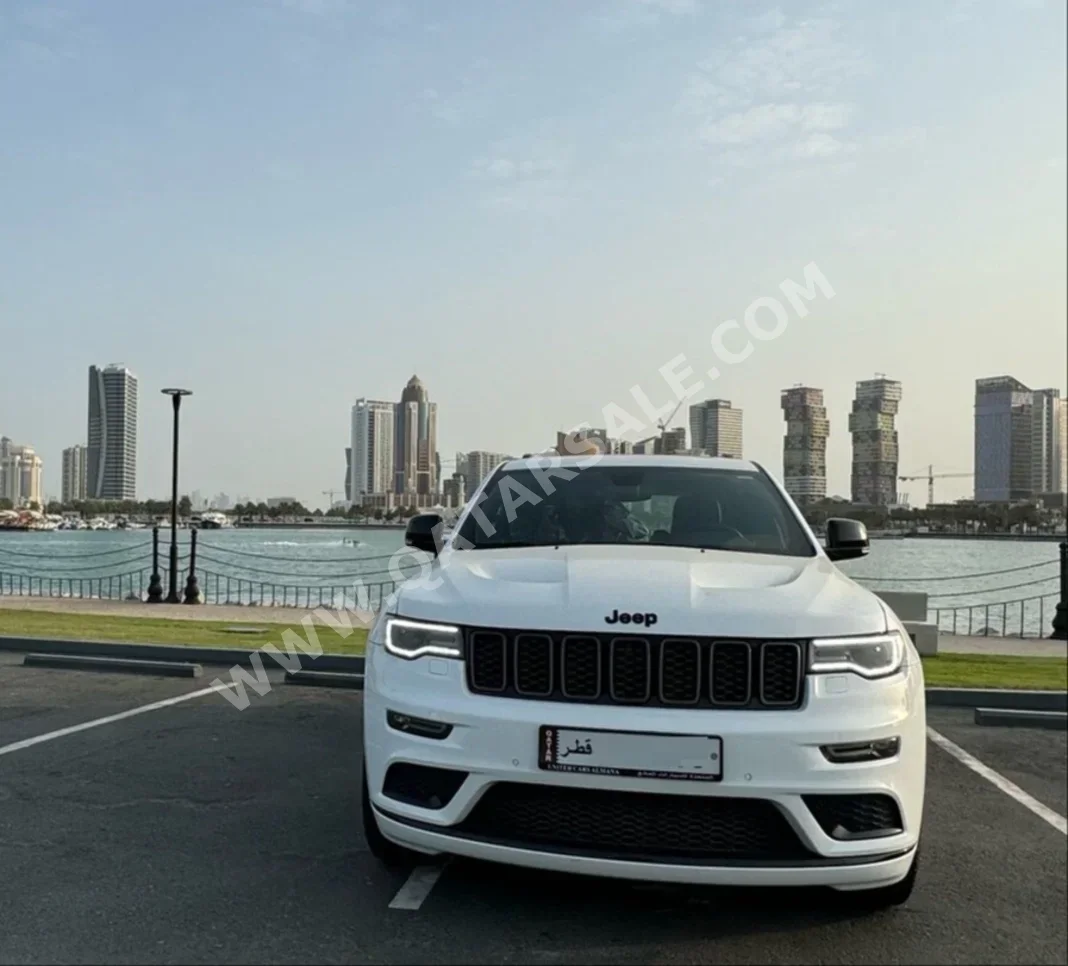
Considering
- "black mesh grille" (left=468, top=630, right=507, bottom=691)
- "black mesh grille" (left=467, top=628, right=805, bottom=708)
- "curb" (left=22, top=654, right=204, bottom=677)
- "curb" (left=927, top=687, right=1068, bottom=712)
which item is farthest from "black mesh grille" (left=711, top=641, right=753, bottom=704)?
"curb" (left=22, top=654, right=204, bottom=677)

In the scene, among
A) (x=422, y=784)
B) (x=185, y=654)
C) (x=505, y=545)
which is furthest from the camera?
(x=185, y=654)

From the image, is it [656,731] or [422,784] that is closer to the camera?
[656,731]

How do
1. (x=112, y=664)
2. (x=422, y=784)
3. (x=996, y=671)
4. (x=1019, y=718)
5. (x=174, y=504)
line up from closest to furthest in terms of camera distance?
(x=422, y=784), (x=1019, y=718), (x=996, y=671), (x=112, y=664), (x=174, y=504)

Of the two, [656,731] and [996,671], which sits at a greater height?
[656,731]

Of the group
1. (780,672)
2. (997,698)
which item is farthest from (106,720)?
(997,698)

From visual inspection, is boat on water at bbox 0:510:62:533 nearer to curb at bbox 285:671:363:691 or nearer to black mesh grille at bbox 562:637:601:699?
curb at bbox 285:671:363:691

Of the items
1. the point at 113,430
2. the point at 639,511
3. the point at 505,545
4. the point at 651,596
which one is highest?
the point at 113,430

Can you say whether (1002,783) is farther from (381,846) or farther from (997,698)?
(381,846)

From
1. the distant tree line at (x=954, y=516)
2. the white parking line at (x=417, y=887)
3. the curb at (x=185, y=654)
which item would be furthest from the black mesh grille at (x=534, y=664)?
the curb at (x=185, y=654)
